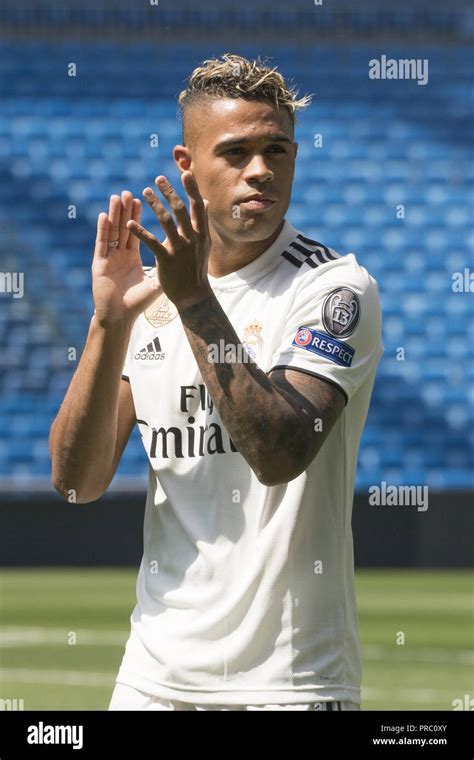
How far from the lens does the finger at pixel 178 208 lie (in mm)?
1907

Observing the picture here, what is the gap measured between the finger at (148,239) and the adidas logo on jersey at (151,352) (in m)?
0.24

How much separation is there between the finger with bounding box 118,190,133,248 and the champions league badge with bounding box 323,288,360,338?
408 mm

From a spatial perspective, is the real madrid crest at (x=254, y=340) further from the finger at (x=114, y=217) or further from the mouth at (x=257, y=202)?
the finger at (x=114, y=217)

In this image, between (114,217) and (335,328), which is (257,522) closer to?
(335,328)

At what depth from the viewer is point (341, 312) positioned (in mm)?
2111

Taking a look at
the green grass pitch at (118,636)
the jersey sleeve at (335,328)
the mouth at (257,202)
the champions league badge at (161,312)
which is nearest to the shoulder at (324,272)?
the jersey sleeve at (335,328)

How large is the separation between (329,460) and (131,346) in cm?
46

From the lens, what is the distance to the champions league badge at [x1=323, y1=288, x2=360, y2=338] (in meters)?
2.10

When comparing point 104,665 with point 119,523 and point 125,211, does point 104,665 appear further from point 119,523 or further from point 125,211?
point 125,211

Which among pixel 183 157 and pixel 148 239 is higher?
pixel 183 157

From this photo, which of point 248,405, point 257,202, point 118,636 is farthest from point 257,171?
point 118,636

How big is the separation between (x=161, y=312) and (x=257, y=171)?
1.11 ft

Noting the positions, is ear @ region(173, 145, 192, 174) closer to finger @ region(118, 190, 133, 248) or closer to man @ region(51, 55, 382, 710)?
man @ region(51, 55, 382, 710)

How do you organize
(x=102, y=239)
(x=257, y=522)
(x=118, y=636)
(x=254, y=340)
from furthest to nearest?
1. (x=118, y=636)
2. (x=102, y=239)
3. (x=254, y=340)
4. (x=257, y=522)
